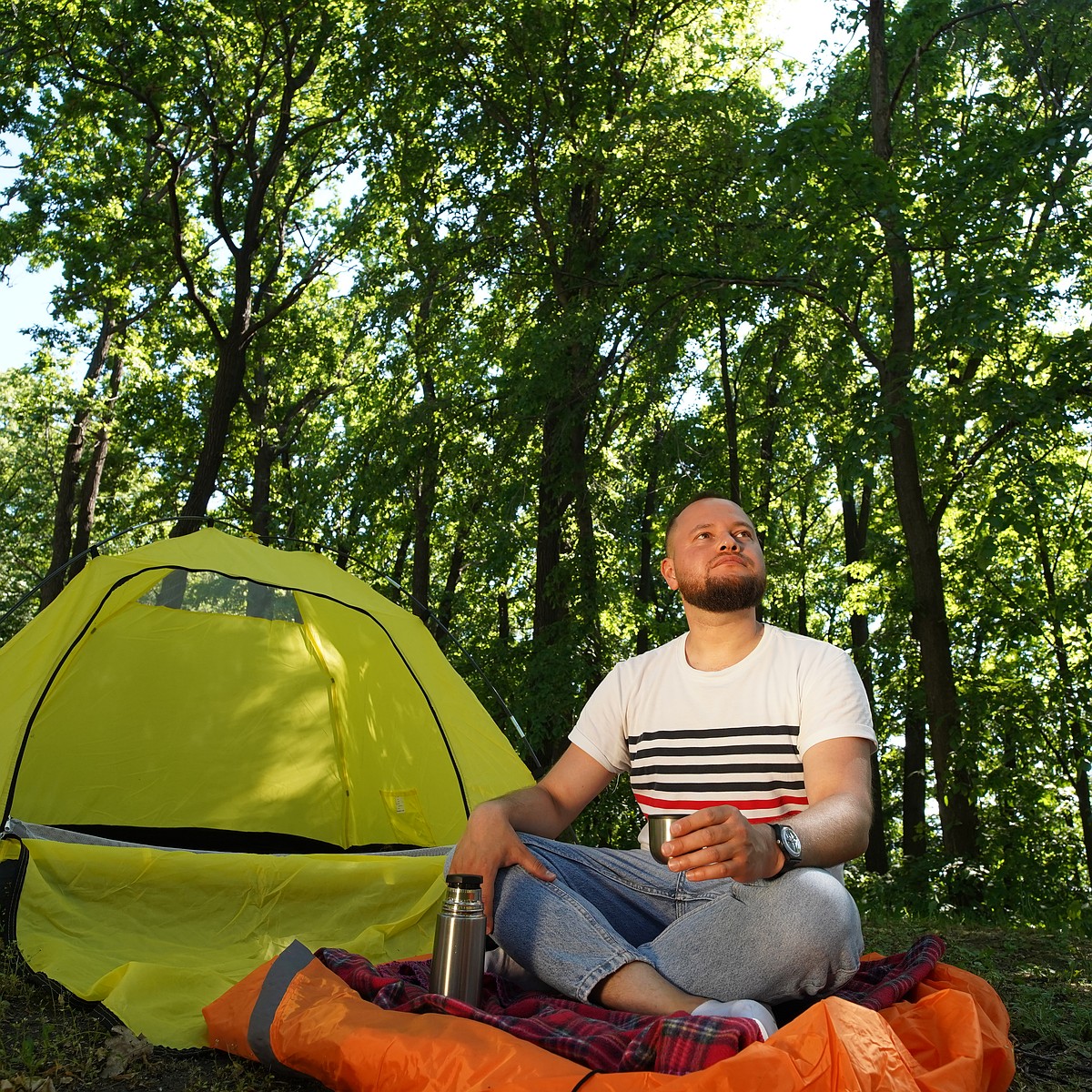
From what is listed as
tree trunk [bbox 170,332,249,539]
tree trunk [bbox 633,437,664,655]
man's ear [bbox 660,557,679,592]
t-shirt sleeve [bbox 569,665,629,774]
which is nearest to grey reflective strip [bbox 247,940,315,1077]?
t-shirt sleeve [bbox 569,665,629,774]

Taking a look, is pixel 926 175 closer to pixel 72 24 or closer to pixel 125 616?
pixel 125 616

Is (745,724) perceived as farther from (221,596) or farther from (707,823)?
(221,596)

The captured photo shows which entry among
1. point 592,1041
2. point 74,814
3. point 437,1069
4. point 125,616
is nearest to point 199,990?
point 437,1069

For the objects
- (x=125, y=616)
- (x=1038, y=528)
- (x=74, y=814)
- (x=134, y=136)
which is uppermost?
(x=134, y=136)

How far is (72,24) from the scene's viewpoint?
30.0 ft

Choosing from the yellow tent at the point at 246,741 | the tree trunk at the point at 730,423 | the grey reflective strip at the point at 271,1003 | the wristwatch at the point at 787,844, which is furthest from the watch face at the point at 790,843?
the tree trunk at the point at 730,423

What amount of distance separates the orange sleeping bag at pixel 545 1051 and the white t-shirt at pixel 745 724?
1.69ft

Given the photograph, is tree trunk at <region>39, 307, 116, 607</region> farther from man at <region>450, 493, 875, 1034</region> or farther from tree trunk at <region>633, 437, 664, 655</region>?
man at <region>450, 493, 875, 1034</region>

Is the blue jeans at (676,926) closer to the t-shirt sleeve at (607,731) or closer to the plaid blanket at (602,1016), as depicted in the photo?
the plaid blanket at (602,1016)

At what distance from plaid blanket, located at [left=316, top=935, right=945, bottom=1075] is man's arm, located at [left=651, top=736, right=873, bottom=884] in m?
0.26

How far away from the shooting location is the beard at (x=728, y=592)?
2.35 meters

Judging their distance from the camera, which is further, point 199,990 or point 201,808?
point 201,808

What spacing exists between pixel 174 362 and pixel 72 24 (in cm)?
535

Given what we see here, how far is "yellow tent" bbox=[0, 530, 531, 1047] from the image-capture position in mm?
3475
